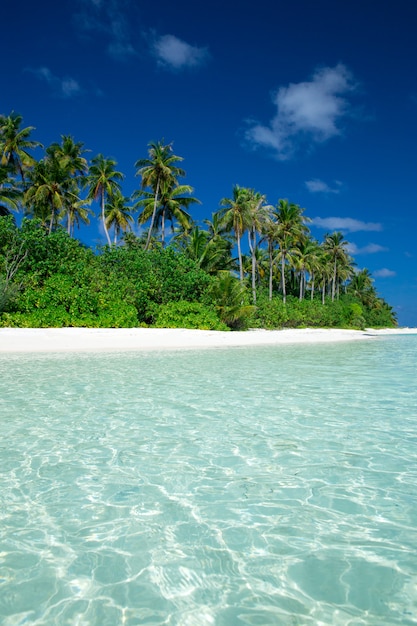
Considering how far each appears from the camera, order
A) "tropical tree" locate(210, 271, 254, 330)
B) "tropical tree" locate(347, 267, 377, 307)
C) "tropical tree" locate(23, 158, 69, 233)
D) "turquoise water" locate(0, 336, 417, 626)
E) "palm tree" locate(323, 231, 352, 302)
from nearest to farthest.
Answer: "turquoise water" locate(0, 336, 417, 626) < "tropical tree" locate(210, 271, 254, 330) < "tropical tree" locate(23, 158, 69, 233) < "palm tree" locate(323, 231, 352, 302) < "tropical tree" locate(347, 267, 377, 307)

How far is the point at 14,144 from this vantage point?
110ft

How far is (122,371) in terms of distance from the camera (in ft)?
33.0

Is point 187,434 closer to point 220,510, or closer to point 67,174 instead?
point 220,510

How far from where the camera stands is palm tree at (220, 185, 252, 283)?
114 ft

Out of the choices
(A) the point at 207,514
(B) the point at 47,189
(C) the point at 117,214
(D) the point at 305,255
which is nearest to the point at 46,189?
(B) the point at 47,189

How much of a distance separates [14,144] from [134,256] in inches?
610

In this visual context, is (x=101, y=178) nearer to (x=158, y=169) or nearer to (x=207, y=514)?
(x=158, y=169)

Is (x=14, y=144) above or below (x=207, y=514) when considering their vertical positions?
above

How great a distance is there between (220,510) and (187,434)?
6.18 ft

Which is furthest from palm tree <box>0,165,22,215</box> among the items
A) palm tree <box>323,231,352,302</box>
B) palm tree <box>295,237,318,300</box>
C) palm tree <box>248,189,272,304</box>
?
palm tree <box>323,231,352,302</box>

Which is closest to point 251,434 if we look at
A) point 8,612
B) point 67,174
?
point 8,612

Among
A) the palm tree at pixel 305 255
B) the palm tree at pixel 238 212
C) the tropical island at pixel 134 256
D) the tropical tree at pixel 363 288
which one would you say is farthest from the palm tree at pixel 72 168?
the tropical tree at pixel 363 288

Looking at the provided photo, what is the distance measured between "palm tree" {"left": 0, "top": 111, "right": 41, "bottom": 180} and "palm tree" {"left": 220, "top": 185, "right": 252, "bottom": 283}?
53.6 feet

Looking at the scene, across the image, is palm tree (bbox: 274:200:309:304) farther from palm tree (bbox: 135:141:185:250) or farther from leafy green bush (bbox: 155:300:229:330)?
leafy green bush (bbox: 155:300:229:330)
